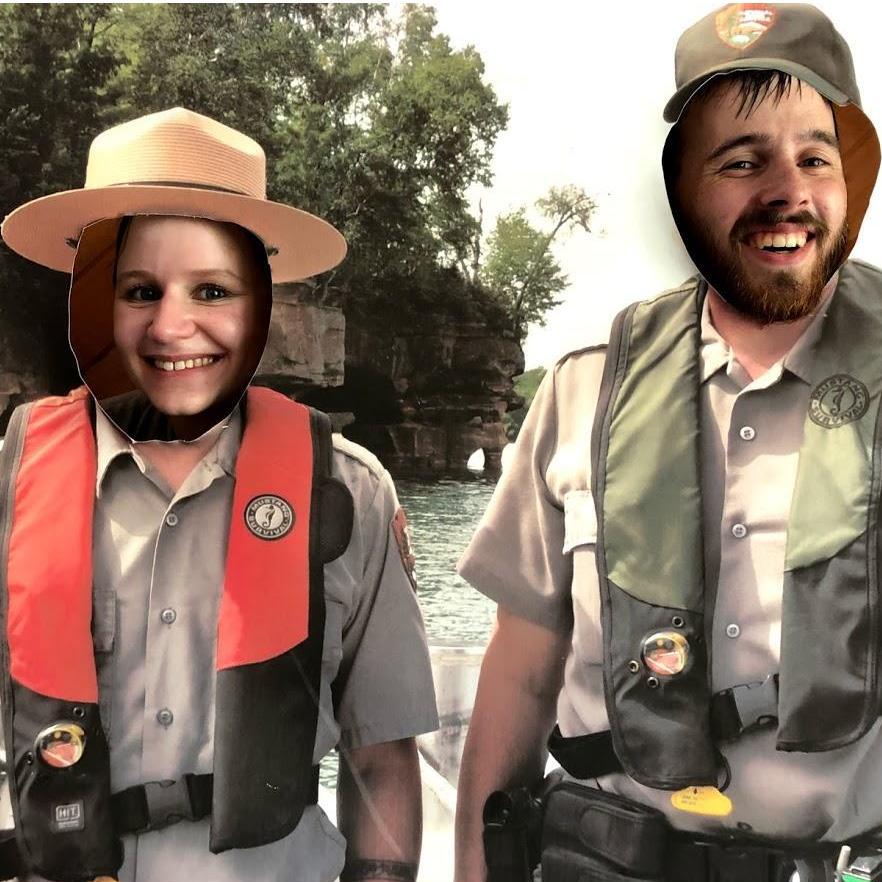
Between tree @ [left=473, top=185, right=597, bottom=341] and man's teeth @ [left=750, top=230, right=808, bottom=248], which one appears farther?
tree @ [left=473, top=185, right=597, bottom=341]

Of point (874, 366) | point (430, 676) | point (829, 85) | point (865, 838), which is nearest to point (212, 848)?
point (430, 676)

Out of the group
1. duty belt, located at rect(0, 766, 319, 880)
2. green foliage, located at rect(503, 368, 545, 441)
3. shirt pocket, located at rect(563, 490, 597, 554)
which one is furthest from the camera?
green foliage, located at rect(503, 368, 545, 441)

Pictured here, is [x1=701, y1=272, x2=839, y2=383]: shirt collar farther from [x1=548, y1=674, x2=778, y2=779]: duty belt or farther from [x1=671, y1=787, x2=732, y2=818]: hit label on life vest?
[x1=671, y1=787, x2=732, y2=818]: hit label on life vest

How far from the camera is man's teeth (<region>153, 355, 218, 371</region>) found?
1781 mm

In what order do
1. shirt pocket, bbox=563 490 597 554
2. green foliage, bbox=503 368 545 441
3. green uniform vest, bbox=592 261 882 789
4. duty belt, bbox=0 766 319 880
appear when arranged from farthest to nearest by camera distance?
green foliage, bbox=503 368 545 441 → shirt pocket, bbox=563 490 597 554 → duty belt, bbox=0 766 319 880 → green uniform vest, bbox=592 261 882 789

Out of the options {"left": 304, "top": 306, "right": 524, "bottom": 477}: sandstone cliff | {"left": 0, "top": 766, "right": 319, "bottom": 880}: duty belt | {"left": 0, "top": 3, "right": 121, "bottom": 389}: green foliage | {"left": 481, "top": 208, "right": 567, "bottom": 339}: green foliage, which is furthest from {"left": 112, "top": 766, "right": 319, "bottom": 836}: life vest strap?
{"left": 481, "top": 208, "right": 567, "bottom": 339}: green foliage

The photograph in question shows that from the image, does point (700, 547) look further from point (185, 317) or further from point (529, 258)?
point (185, 317)

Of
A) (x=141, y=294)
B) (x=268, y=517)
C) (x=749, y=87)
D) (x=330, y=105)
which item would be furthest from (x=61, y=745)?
(x=749, y=87)

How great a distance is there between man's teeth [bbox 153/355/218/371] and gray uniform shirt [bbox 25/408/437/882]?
14 cm

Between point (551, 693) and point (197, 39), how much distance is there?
4.84 feet

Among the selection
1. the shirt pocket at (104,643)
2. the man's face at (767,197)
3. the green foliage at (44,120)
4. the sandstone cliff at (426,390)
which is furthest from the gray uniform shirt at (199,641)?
the man's face at (767,197)

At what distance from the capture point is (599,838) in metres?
1.71

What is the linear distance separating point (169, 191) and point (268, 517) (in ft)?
1.99

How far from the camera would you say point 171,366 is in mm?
1784
